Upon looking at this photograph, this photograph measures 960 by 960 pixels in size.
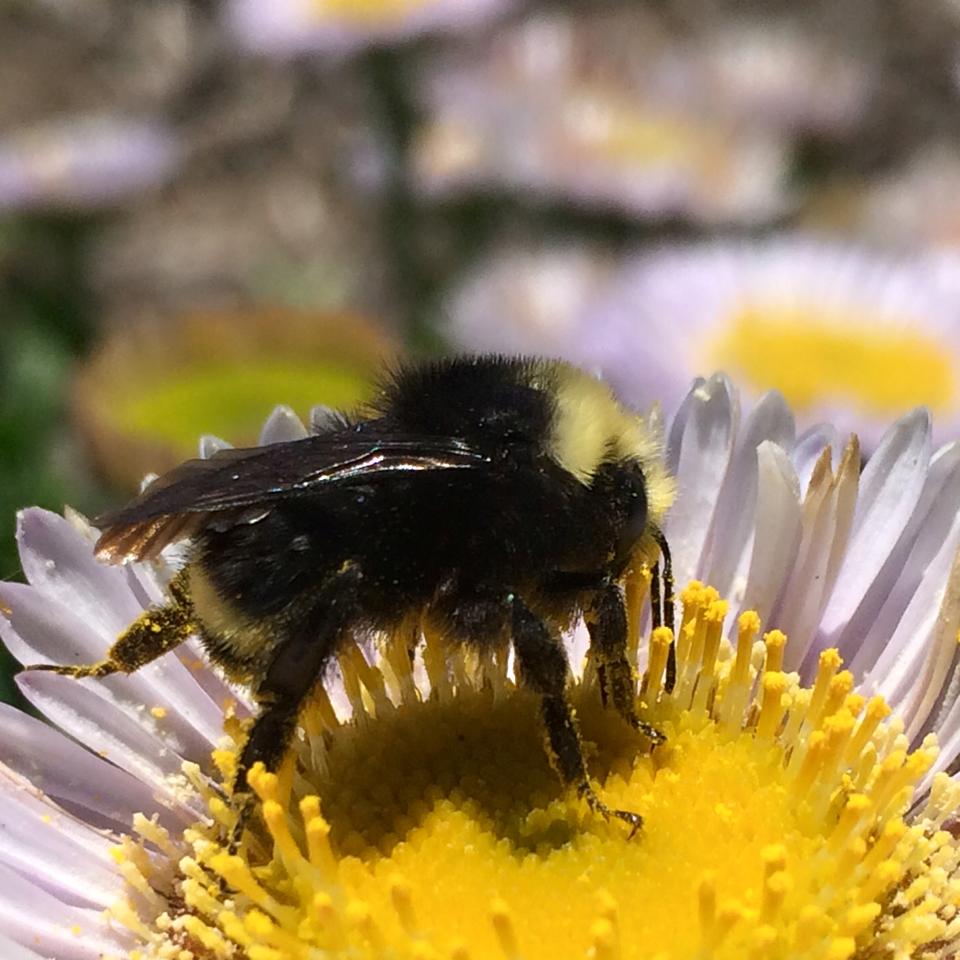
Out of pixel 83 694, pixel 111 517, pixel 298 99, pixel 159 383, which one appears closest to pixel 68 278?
pixel 159 383

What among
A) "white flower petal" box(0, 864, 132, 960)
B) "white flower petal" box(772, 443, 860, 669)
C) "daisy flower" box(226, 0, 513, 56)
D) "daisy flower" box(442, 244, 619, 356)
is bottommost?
"white flower petal" box(0, 864, 132, 960)

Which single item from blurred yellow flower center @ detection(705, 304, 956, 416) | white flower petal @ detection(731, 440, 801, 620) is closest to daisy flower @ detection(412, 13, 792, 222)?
blurred yellow flower center @ detection(705, 304, 956, 416)

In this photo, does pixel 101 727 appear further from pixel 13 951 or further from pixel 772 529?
pixel 772 529

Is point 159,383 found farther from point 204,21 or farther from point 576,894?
point 204,21

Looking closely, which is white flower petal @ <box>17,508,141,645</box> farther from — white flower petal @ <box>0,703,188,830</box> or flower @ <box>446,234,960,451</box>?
flower @ <box>446,234,960,451</box>

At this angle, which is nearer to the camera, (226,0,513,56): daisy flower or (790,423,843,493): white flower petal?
(790,423,843,493): white flower petal

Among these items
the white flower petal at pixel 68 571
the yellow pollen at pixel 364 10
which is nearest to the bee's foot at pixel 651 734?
the white flower petal at pixel 68 571

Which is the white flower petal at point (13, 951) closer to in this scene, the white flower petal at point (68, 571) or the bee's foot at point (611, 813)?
the white flower petal at point (68, 571)
